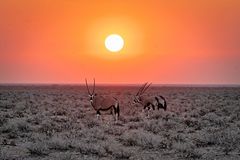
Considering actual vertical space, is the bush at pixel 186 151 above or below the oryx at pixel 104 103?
below

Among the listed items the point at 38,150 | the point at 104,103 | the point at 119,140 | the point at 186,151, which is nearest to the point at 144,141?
the point at 119,140

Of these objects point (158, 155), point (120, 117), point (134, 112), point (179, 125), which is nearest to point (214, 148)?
point (158, 155)

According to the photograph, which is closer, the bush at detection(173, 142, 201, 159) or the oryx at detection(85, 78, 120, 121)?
the bush at detection(173, 142, 201, 159)

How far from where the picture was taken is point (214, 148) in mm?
15375

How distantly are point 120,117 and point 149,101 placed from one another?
4773 mm

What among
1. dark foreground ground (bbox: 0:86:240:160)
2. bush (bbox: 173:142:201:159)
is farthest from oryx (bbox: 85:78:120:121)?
bush (bbox: 173:142:201:159)

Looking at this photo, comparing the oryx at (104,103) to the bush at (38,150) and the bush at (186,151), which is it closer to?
the bush at (186,151)

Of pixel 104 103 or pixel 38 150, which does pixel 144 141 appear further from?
pixel 104 103

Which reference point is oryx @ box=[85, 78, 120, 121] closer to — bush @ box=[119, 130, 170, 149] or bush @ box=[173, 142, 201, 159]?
bush @ box=[119, 130, 170, 149]

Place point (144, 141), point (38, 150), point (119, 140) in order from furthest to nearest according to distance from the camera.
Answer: point (119, 140), point (144, 141), point (38, 150)

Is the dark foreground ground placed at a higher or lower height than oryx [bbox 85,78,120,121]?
lower

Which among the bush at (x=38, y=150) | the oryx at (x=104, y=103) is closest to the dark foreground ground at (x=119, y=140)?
the bush at (x=38, y=150)

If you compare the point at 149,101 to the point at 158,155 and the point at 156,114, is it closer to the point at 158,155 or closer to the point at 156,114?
the point at 156,114

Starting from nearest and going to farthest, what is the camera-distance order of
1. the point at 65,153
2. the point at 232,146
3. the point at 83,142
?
the point at 65,153, the point at 232,146, the point at 83,142
